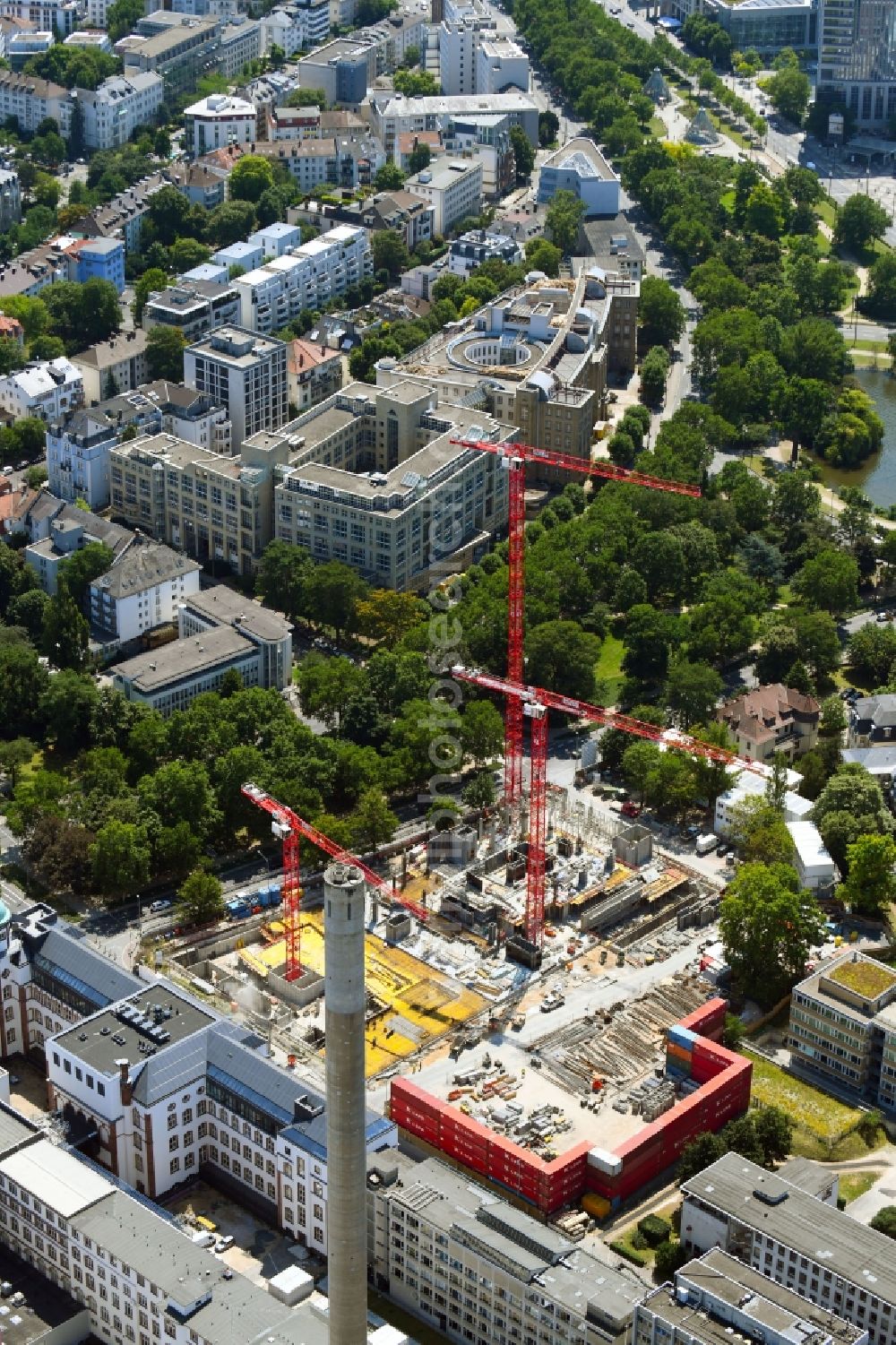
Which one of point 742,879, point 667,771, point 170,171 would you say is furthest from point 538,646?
point 170,171

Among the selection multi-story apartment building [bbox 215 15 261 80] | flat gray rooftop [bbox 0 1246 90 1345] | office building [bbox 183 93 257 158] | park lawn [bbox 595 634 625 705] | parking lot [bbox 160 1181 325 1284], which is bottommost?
parking lot [bbox 160 1181 325 1284]

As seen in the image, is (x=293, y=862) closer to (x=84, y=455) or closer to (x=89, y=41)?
(x=84, y=455)

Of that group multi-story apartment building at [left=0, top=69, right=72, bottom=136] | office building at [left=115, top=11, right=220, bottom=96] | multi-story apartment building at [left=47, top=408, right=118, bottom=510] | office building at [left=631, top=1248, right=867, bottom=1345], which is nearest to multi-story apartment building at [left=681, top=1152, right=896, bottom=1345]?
office building at [left=631, top=1248, right=867, bottom=1345]

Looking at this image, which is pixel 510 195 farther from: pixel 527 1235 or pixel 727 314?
pixel 527 1235

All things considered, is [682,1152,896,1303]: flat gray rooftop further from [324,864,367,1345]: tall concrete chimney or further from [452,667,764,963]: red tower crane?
[452,667,764,963]: red tower crane

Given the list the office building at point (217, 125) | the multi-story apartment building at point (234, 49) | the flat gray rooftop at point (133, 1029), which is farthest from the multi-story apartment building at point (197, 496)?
the multi-story apartment building at point (234, 49)

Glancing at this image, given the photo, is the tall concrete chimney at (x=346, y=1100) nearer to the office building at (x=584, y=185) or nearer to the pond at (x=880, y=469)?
the pond at (x=880, y=469)
